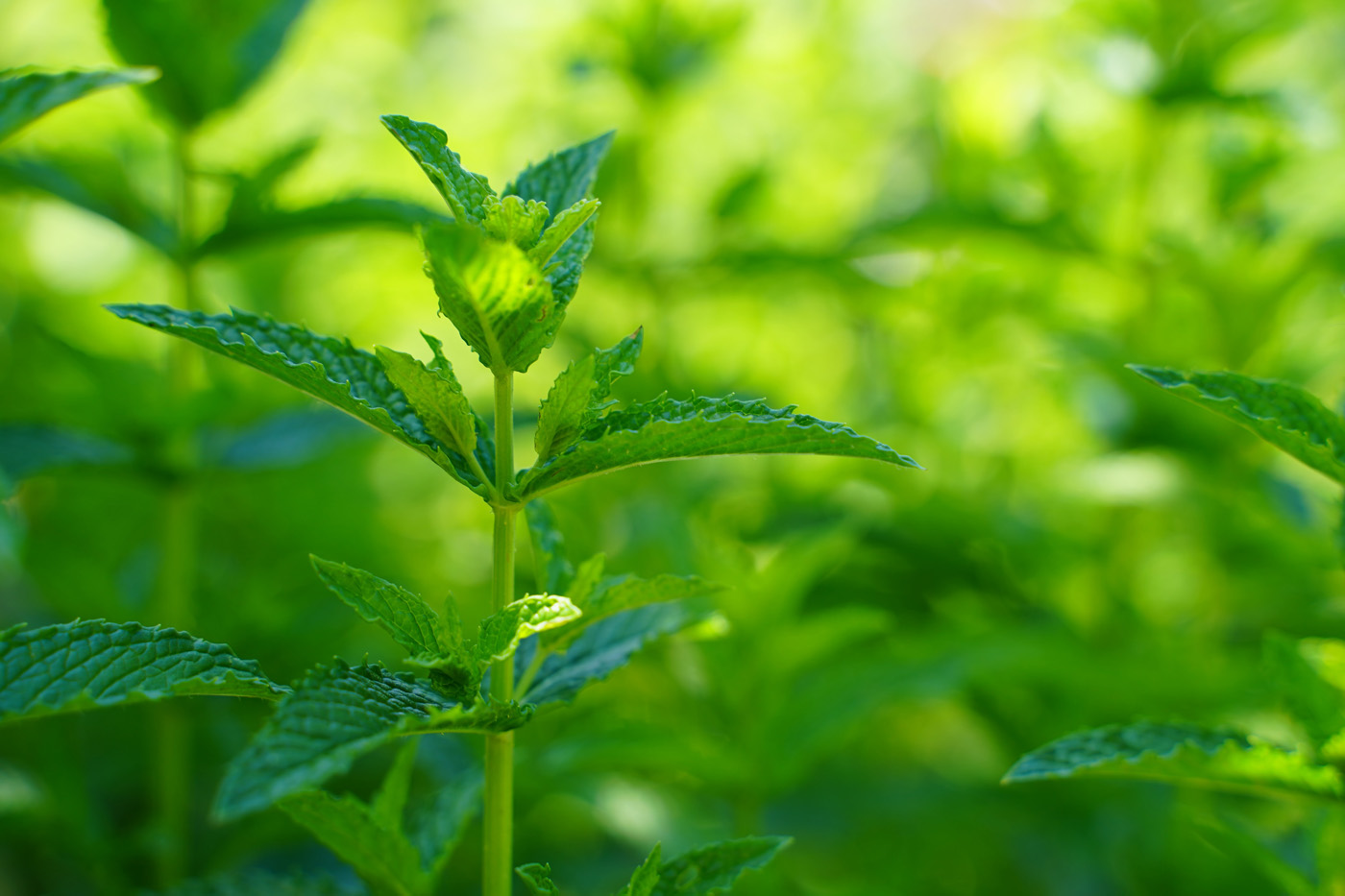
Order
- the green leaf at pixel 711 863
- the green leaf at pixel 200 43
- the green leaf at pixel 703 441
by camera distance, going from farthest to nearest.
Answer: the green leaf at pixel 200 43 < the green leaf at pixel 711 863 < the green leaf at pixel 703 441

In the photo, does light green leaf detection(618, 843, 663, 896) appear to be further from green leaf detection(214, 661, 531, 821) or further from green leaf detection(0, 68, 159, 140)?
green leaf detection(0, 68, 159, 140)

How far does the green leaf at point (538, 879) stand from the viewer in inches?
25.7

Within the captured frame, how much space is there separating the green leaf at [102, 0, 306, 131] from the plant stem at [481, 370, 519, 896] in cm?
72

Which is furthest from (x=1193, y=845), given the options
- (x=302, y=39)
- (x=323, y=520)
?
(x=302, y=39)

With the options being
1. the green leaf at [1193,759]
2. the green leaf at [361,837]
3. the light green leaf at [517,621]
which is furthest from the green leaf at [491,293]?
the green leaf at [1193,759]

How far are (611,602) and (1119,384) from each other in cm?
114

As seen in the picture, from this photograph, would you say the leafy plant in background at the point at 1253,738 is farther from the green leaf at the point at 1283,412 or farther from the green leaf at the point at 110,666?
the green leaf at the point at 110,666

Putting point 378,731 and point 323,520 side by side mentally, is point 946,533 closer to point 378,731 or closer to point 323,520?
point 323,520

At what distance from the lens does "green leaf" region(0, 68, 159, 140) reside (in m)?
0.65

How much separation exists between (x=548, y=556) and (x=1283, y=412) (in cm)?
50

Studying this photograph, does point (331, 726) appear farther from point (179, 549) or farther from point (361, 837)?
point (179, 549)

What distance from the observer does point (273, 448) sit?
1.30 metres

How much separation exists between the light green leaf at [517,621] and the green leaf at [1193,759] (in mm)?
303

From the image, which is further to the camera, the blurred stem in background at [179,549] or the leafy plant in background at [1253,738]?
the blurred stem in background at [179,549]
